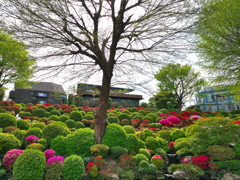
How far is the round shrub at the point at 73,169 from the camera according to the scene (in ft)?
15.5

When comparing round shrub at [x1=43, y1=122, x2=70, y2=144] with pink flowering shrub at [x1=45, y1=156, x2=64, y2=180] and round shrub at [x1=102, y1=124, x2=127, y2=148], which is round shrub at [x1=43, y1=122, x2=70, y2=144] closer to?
pink flowering shrub at [x1=45, y1=156, x2=64, y2=180]

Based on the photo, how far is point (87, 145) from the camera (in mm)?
5945

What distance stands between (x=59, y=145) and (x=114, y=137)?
2.07m

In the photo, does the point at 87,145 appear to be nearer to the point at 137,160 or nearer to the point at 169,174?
the point at 137,160

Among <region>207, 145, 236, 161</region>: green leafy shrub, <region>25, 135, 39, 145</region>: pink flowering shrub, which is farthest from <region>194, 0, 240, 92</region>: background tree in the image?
<region>25, 135, 39, 145</region>: pink flowering shrub

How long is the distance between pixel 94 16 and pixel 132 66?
260cm

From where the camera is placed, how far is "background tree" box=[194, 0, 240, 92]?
291 inches

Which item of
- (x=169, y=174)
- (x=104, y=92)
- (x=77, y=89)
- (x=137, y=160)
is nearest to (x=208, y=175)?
(x=169, y=174)

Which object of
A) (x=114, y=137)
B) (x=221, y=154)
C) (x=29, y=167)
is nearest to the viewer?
(x=29, y=167)

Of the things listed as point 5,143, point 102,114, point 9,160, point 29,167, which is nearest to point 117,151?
point 102,114

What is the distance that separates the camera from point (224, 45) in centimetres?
823

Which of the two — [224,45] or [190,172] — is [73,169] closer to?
[190,172]

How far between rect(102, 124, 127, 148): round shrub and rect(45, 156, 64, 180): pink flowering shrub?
183 centimetres

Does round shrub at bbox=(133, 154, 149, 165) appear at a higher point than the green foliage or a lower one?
higher
